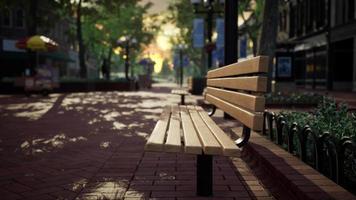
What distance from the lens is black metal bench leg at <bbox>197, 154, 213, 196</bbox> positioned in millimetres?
3709

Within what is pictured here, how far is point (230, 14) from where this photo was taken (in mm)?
7898

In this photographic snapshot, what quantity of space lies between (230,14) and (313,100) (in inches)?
149

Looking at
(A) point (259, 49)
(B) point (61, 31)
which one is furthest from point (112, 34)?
A: (A) point (259, 49)

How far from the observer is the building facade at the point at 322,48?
21.8 metres

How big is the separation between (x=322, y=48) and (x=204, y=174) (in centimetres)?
2920

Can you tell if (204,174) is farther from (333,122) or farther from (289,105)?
(289,105)

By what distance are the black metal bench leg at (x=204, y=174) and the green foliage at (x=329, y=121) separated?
0.97 m

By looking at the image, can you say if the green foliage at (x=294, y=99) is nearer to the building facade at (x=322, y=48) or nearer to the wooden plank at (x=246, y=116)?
the wooden plank at (x=246, y=116)

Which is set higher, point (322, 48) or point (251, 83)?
point (322, 48)

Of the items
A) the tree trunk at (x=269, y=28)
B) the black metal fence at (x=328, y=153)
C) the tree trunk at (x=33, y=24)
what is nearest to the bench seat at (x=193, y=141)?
the black metal fence at (x=328, y=153)

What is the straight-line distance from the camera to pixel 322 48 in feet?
101

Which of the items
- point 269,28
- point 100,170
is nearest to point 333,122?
point 100,170

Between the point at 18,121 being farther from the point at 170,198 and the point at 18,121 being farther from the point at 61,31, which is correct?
the point at 61,31

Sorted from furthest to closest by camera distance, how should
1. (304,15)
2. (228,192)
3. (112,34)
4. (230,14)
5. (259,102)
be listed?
(112,34) → (304,15) → (230,14) → (228,192) → (259,102)
